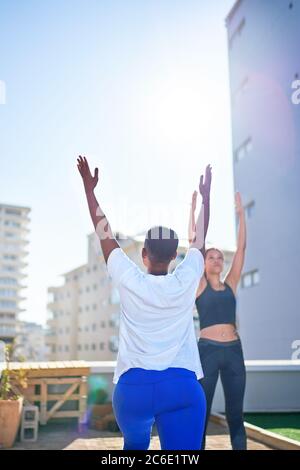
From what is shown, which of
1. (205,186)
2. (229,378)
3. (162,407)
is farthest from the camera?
(229,378)

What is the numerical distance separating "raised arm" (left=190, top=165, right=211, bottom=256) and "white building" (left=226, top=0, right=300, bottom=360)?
1023 cm

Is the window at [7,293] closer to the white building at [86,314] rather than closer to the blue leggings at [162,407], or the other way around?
the white building at [86,314]

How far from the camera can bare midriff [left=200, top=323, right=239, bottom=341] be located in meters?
3.38

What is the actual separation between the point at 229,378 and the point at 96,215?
1.95m

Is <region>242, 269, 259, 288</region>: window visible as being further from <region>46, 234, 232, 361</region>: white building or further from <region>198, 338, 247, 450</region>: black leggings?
<region>46, 234, 232, 361</region>: white building

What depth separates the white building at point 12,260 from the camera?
7850 centimetres

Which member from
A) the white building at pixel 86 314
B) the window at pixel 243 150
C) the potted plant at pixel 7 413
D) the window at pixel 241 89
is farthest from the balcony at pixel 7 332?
the potted plant at pixel 7 413

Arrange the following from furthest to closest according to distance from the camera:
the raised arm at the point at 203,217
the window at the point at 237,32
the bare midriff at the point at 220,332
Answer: the window at the point at 237,32 < the bare midriff at the point at 220,332 < the raised arm at the point at 203,217

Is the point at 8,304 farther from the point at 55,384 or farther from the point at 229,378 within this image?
the point at 229,378

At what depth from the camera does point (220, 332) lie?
11.1 ft

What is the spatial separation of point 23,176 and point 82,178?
3.77m

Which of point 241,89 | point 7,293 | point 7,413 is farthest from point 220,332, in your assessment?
point 7,293

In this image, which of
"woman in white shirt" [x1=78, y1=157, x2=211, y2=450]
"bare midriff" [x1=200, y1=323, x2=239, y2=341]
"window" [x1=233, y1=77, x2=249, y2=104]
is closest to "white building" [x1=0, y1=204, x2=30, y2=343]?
"window" [x1=233, y1=77, x2=249, y2=104]

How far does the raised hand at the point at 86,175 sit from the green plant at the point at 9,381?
148 inches
